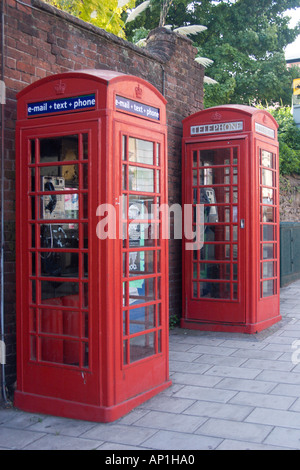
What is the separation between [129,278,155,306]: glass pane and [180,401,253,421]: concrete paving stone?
954mm

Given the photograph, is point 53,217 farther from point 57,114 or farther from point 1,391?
point 1,391

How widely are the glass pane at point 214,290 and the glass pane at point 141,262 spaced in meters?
Answer: 2.68

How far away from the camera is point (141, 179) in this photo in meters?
4.63

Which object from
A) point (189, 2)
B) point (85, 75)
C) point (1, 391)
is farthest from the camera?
point (189, 2)

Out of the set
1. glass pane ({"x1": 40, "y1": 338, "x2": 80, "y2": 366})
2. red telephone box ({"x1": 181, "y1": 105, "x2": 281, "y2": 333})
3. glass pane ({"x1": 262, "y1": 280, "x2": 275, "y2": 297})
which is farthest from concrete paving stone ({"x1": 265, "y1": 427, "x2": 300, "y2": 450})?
glass pane ({"x1": 262, "y1": 280, "x2": 275, "y2": 297})

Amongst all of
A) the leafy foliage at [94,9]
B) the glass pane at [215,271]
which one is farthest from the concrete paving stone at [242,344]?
the leafy foliage at [94,9]

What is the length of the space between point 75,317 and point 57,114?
5.25 feet

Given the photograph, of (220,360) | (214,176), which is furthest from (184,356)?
(214,176)

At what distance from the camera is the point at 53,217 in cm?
443

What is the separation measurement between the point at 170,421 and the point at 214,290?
→ 3330mm

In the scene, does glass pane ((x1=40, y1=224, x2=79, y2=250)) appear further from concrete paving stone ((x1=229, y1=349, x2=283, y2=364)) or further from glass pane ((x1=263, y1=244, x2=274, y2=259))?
glass pane ((x1=263, y1=244, x2=274, y2=259))

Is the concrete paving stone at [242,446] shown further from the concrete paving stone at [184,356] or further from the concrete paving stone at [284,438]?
the concrete paving stone at [184,356]

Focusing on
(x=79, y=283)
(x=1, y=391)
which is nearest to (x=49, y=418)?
(x=1, y=391)

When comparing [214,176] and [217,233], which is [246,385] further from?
[214,176]
